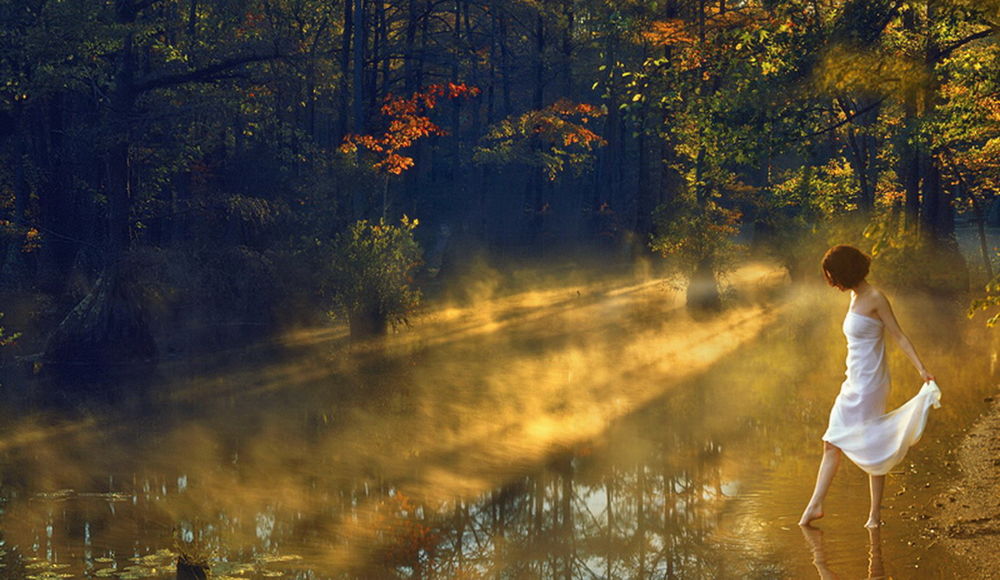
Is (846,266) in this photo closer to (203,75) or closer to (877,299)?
(877,299)

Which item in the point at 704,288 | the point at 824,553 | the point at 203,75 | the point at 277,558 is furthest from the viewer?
the point at 704,288

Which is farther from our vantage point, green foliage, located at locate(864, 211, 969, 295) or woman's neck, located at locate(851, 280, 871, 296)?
green foliage, located at locate(864, 211, 969, 295)

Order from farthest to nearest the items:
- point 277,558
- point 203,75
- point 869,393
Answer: point 203,75 → point 277,558 → point 869,393

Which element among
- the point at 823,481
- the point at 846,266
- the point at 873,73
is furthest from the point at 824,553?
the point at 873,73

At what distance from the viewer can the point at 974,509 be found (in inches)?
352

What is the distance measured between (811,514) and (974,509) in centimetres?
139

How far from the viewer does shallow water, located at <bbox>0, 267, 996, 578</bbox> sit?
8.30 m

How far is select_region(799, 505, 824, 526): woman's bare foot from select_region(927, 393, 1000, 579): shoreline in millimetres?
811

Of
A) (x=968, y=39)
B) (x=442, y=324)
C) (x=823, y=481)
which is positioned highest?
(x=968, y=39)

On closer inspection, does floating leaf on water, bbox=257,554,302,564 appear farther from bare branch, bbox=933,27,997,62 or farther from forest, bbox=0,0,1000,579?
bare branch, bbox=933,27,997,62

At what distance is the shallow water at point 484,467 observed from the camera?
8297mm

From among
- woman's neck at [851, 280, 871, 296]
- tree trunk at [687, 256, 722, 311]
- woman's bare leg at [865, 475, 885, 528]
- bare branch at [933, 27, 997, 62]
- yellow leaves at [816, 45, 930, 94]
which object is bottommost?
tree trunk at [687, 256, 722, 311]

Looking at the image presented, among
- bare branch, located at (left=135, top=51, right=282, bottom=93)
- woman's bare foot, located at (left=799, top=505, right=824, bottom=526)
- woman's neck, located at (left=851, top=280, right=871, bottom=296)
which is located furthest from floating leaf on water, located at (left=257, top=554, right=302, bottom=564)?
bare branch, located at (left=135, top=51, right=282, bottom=93)

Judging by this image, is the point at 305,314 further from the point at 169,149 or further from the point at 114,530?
the point at 114,530
